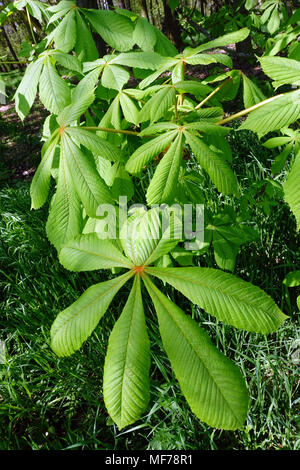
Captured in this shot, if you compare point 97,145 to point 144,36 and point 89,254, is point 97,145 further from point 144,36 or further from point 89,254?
point 144,36

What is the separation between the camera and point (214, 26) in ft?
7.55

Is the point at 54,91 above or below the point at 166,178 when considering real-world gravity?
above

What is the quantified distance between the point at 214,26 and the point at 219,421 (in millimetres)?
2527

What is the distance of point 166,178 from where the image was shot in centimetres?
75

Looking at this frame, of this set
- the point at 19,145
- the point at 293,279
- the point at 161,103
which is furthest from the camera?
the point at 19,145

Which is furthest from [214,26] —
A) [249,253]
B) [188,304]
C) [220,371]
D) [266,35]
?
[220,371]

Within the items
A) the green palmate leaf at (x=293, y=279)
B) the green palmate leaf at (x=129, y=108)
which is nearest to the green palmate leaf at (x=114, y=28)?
the green palmate leaf at (x=129, y=108)

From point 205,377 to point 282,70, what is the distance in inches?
24.8

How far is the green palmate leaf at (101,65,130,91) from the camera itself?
0.93m

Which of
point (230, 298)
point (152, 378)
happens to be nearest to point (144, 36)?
point (230, 298)

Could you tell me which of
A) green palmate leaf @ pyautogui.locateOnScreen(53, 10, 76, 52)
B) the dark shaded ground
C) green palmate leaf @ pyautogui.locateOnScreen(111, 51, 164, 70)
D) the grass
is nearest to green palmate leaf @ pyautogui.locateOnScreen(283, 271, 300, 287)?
the grass

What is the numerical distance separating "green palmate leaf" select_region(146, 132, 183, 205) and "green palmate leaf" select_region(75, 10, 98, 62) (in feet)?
1.85

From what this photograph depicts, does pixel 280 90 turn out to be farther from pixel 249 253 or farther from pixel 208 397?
pixel 208 397

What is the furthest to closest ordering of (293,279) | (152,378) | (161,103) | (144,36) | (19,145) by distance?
(19,145) < (152,378) < (293,279) < (144,36) < (161,103)
